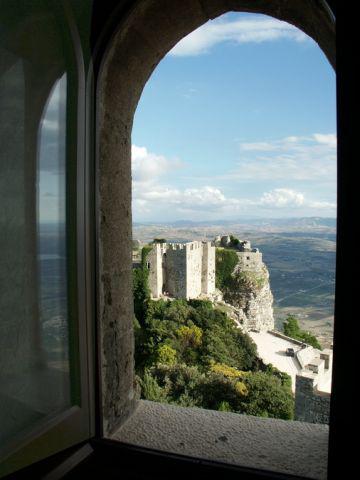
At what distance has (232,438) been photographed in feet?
4.79

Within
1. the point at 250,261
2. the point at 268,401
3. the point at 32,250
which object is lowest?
the point at 268,401

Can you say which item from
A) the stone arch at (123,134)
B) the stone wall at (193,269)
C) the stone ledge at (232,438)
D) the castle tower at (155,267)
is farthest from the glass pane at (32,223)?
the stone wall at (193,269)

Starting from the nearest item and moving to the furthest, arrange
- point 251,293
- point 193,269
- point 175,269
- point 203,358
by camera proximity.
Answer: point 203,358
point 175,269
point 193,269
point 251,293

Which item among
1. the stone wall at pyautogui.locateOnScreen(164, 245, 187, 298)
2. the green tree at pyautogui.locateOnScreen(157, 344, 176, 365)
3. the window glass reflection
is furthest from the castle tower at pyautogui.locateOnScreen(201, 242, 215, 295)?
the window glass reflection

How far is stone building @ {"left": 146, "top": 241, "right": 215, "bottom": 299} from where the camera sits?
23.5m

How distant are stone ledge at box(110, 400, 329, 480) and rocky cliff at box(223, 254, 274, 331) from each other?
2411 centimetres

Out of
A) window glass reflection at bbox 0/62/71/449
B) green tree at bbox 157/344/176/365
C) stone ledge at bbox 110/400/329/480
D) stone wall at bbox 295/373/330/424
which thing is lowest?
green tree at bbox 157/344/176/365

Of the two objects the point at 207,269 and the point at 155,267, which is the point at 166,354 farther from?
the point at 207,269

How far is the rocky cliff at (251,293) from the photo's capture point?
2553 centimetres

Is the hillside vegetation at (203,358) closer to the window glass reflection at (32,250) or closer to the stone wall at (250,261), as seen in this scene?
the stone wall at (250,261)

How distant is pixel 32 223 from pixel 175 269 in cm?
2273

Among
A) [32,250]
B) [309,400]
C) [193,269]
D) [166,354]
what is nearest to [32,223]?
[32,250]

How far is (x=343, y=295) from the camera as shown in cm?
Result: 97

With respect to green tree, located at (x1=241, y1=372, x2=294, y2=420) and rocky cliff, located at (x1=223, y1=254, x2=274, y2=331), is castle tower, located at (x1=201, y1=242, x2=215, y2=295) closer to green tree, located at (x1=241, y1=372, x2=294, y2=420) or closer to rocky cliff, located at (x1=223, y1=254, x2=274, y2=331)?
rocky cliff, located at (x1=223, y1=254, x2=274, y2=331)
